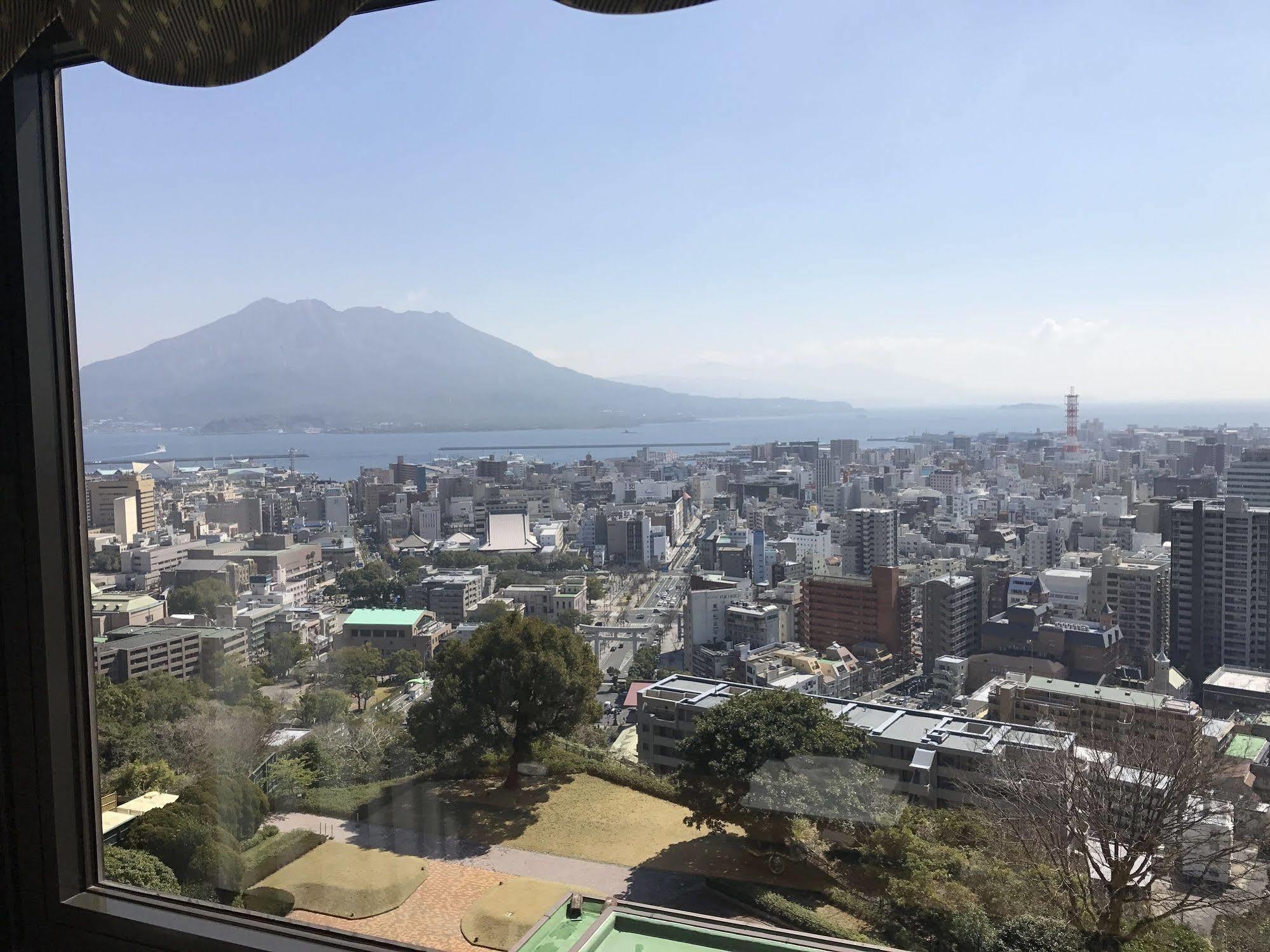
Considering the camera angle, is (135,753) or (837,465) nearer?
(135,753)

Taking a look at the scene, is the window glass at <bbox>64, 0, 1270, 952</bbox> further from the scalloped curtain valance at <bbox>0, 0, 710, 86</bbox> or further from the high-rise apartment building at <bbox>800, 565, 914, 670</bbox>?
the scalloped curtain valance at <bbox>0, 0, 710, 86</bbox>

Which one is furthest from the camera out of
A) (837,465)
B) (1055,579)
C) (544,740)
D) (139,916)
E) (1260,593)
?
(837,465)

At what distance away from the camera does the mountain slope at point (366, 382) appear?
6.15 feet

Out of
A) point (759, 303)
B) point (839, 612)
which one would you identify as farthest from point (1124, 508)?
point (759, 303)

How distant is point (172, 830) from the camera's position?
164 centimetres

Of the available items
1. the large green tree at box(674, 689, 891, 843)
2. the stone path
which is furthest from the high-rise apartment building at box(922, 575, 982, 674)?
the stone path

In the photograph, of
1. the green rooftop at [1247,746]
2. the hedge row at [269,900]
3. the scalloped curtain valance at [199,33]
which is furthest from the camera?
the hedge row at [269,900]

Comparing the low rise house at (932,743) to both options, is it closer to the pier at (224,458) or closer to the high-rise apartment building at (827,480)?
the high-rise apartment building at (827,480)

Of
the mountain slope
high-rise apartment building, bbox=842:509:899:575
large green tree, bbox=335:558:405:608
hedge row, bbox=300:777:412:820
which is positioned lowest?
hedge row, bbox=300:777:412:820

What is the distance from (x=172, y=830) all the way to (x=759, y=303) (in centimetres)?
160

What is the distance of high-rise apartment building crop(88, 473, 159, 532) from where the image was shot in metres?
1.46

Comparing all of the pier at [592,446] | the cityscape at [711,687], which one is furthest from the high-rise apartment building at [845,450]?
the pier at [592,446]

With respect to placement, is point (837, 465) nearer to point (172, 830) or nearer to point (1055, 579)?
point (1055, 579)

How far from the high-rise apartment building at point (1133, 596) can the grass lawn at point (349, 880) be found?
4.45ft
